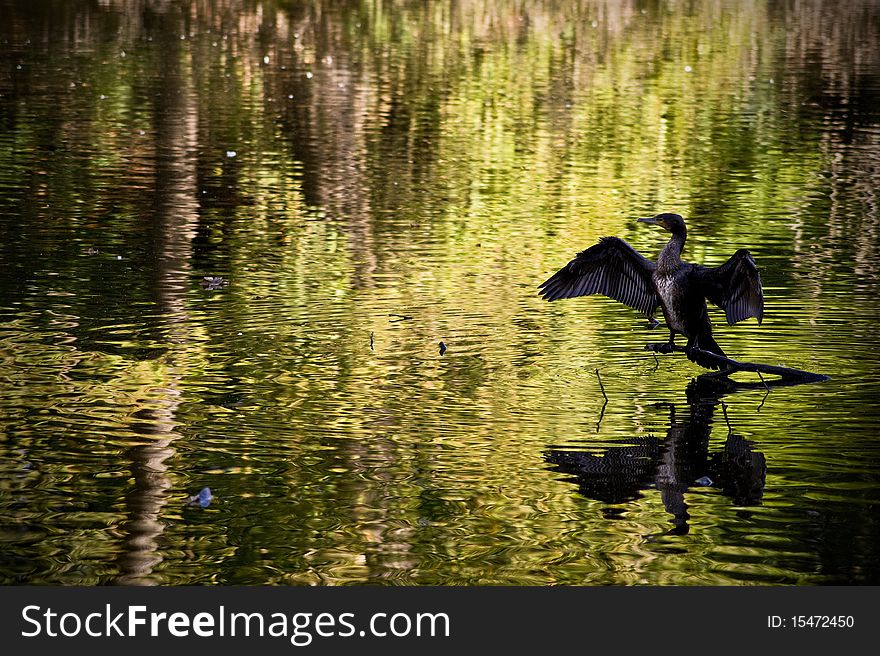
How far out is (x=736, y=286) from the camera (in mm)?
9680

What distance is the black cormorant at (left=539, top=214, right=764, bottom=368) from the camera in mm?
9633

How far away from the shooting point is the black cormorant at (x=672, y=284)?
9633 mm

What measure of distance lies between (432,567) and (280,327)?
14.6 ft

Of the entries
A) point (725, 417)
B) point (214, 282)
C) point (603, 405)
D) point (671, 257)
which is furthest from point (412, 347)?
point (214, 282)

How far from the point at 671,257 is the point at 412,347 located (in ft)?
5.94

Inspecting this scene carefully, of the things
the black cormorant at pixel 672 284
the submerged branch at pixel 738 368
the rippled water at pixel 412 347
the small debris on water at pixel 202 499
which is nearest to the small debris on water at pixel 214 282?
the rippled water at pixel 412 347

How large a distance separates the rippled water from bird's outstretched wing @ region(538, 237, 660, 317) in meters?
0.38

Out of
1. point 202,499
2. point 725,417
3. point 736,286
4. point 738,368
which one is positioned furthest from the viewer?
point 736,286

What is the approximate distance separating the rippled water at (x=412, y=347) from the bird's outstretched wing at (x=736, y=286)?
1.58ft

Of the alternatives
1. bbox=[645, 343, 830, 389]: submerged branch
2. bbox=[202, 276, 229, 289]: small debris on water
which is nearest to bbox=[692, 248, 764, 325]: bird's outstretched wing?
bbox=[645, 343, 830, 389]: submerged branch

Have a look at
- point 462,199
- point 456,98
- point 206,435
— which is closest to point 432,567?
point 206,435

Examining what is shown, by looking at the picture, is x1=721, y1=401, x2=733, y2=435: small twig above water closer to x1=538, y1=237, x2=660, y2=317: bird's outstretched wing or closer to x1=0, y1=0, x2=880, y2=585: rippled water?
x1=0, y1=0, x2=880, y2=585: rippled water

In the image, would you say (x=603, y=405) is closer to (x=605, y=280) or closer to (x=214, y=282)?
(x=605, y=280)

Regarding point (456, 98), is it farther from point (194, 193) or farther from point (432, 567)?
point (432, 567)
